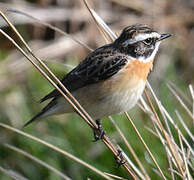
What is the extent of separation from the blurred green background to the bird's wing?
0.96 m

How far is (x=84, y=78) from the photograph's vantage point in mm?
4055

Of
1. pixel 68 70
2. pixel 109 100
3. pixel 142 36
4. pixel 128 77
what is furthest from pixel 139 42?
pixel 68 70

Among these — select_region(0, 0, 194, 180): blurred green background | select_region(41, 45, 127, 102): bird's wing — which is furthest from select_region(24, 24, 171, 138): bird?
select_region(0, 0, 194, 180): blurred green background

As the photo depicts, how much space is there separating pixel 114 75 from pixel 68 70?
241cm

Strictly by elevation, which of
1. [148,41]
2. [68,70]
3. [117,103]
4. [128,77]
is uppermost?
[148,41]

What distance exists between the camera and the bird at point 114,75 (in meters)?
3.79

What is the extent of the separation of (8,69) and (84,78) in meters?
3.28

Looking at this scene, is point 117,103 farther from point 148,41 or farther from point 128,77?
point 148,41

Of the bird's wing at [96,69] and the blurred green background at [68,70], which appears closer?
the bird's wing at [96,69]

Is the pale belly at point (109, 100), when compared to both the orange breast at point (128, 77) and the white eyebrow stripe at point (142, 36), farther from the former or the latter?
the white eyebrow stripe at point (142, 36)

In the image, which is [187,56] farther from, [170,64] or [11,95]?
[11,95]

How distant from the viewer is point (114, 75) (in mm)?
3918

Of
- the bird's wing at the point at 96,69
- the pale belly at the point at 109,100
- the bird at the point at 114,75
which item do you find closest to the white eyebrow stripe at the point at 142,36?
the bird at the point at 114,75

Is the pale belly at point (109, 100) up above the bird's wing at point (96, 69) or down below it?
below
